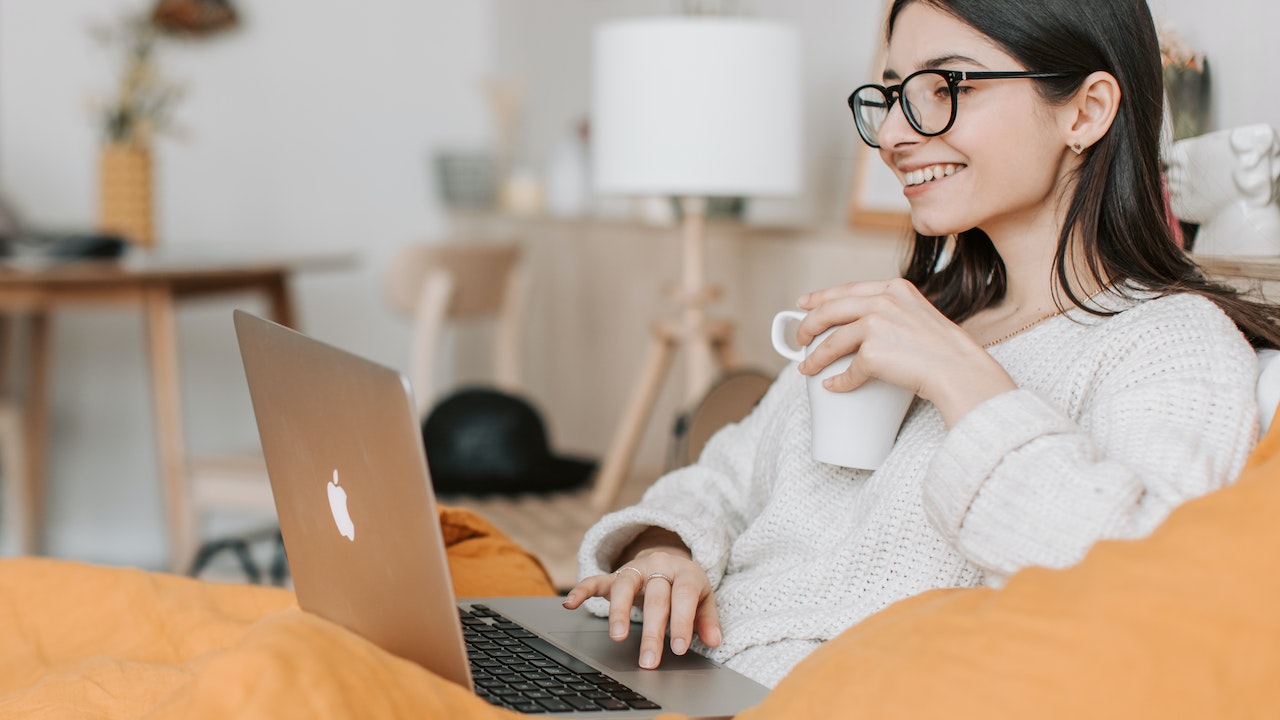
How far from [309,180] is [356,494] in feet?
11.9

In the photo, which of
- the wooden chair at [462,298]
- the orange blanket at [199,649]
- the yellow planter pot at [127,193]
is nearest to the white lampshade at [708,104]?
the wooden chair at [462,298]

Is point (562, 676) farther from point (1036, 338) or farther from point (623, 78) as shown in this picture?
point (623, 78)

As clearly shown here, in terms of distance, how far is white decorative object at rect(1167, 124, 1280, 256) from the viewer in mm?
1155

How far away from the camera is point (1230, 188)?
3.89 feet

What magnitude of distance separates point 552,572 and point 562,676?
0.84 metres

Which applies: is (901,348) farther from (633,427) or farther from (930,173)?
(633,427)

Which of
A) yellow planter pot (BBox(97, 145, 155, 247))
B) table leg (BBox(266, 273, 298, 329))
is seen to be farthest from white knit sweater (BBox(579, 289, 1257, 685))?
yellow planter pot (BBox(97, 145, 155, 247))

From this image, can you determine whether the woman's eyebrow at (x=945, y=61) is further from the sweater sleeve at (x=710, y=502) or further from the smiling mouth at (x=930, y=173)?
the sweater sleeve at (x=710, y=502)

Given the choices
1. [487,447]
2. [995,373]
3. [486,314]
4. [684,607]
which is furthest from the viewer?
[486,314]

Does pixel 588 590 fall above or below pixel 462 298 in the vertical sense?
above

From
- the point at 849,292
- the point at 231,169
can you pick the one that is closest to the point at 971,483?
the point at 849,292

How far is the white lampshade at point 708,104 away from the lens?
2131mm

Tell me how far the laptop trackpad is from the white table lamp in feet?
4.01

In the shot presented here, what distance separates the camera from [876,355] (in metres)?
0.90
